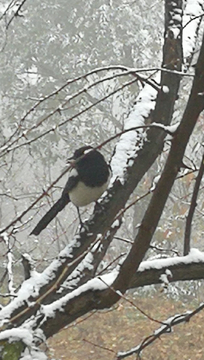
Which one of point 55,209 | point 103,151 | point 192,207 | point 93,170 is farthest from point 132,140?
point 103,151

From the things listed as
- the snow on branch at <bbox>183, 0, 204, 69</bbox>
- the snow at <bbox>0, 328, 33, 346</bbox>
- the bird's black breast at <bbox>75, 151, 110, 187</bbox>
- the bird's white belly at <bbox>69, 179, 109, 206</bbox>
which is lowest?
the snow at <bbox>0, 328, 33, 346</bbox>

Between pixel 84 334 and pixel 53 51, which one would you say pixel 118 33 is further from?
pixel 84 334

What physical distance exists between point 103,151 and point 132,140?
4379 millimetres

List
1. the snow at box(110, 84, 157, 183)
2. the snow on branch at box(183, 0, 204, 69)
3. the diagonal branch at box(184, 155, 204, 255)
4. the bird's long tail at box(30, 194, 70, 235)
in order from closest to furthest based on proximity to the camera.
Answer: the diagonal branch at box(184, 155, 204, 255), the snow at box(110, 84, 157, 183), the bird's long tail at box(30, 194, 70, 235), the snow on branch at box(183, 0, 204, 69)

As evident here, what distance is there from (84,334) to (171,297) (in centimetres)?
107

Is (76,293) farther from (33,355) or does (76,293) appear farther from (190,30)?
(190,30)

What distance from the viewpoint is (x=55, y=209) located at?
1.75 meters

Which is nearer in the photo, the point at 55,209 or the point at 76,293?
the point at 76,293

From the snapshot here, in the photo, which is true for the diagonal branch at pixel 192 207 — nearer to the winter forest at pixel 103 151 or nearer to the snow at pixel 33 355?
the winter forest at pixel 103 151

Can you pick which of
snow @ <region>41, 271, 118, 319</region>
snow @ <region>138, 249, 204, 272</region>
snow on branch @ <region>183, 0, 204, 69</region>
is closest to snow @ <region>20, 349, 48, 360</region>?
snow @ <region>41, 271, 118, 319</region>

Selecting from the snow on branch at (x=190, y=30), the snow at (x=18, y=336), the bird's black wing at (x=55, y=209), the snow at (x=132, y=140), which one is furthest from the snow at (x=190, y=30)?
the snow at (x=18, y=336)

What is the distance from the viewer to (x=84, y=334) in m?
5.20

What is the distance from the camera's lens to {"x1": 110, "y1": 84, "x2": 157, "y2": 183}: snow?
1.59 m

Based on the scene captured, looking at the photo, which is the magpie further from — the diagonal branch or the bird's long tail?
the diagonal branch
